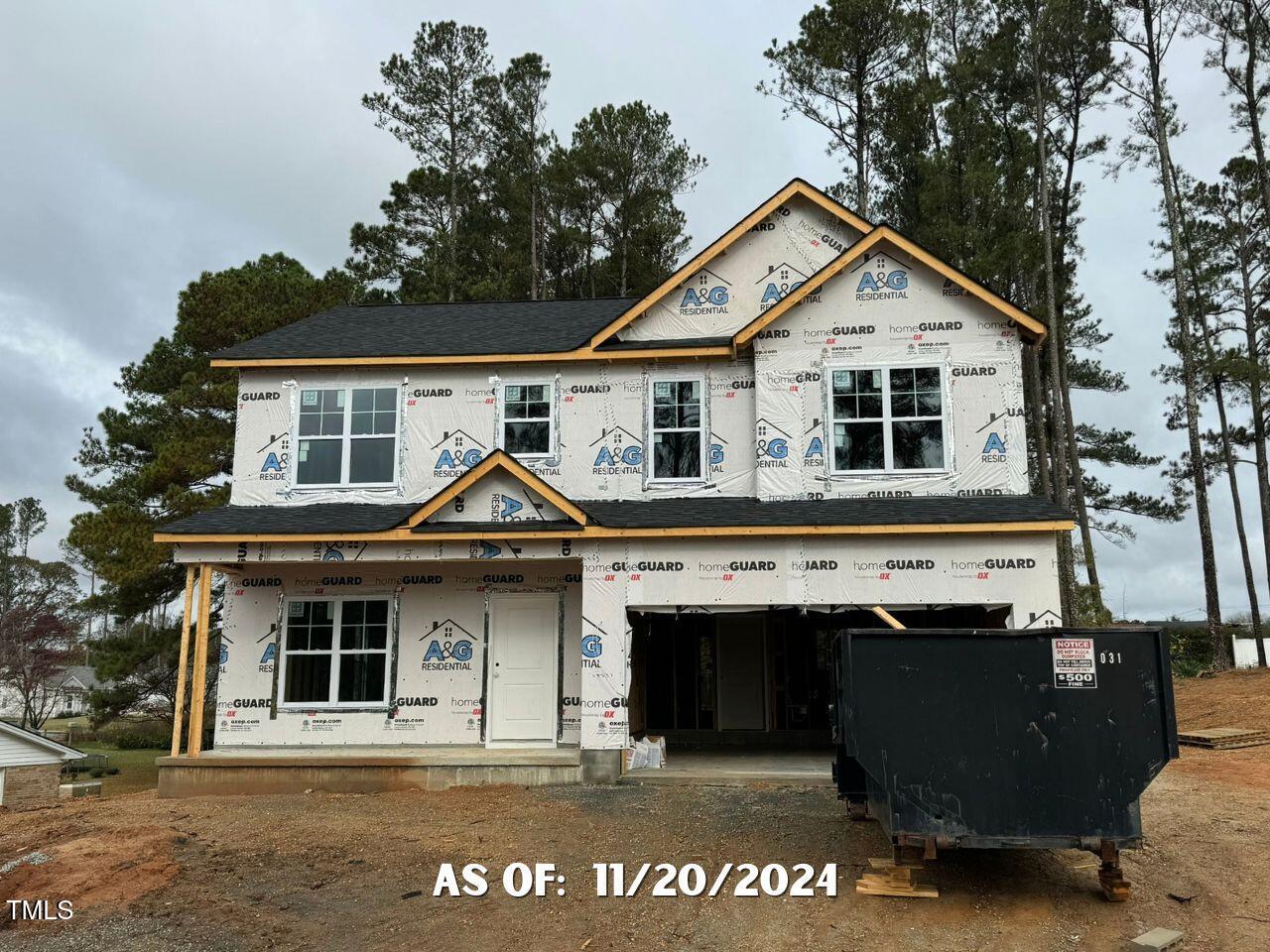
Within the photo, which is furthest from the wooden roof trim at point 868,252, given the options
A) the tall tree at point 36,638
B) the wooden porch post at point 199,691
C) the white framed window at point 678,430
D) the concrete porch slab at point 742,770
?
the tall tree at point 36,638

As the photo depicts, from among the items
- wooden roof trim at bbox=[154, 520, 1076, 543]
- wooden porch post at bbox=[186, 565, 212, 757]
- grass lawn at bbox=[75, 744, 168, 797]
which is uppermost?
wooden roof trim at bbox=[154, 520, 1076, 543]

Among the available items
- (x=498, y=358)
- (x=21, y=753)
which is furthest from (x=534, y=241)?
(x=21, y=753)

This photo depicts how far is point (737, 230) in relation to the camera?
553 inches

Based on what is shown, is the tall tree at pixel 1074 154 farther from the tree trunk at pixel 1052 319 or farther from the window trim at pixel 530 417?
the window trim at pixel 530 417

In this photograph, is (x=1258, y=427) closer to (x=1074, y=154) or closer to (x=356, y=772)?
(x=1074, y=154)

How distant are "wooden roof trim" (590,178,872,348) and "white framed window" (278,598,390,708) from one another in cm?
554

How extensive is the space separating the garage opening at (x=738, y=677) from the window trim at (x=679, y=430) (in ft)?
8.52

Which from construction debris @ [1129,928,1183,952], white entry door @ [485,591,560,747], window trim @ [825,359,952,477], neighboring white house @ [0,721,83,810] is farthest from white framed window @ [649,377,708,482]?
neighboring white house @ [0,721,83,810]

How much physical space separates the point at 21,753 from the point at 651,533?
9.98 metres

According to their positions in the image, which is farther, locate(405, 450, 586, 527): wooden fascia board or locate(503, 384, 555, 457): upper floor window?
locate(503, 384, 555, 457): upper floor window

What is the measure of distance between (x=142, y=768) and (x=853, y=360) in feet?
71.3

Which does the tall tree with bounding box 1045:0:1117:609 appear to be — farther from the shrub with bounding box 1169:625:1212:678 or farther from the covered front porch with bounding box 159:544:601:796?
the covered front porch with bounding box 159:544:601:796

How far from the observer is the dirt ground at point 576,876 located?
6398 mm

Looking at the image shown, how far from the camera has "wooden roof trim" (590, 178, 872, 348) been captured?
13.9 m
